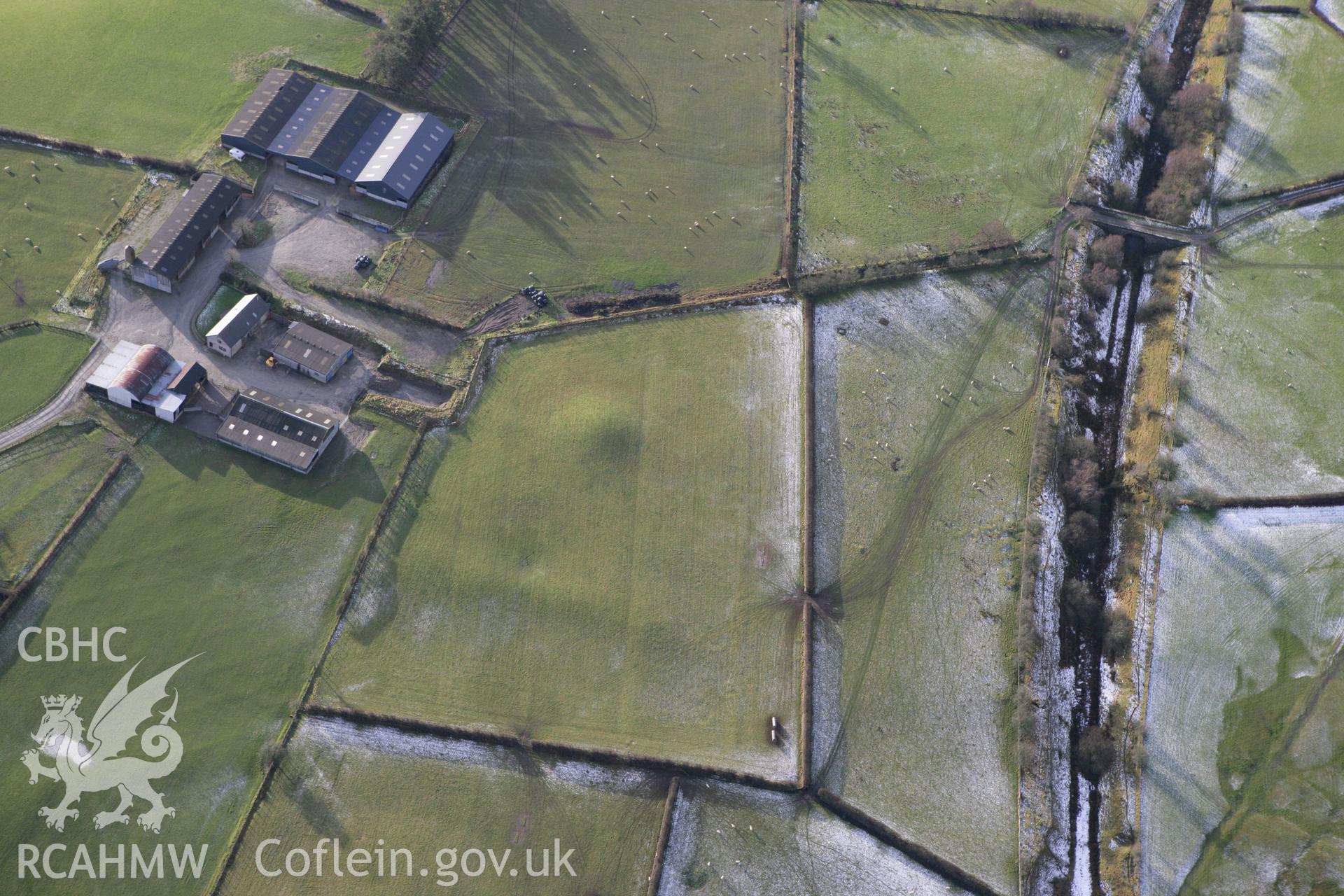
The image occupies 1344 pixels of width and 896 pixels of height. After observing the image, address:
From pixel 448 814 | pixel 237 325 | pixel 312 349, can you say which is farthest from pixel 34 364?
pixel 448 814

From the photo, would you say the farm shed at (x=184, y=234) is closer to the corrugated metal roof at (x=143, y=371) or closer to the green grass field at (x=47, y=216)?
the green grass field at (x=47, y=216)

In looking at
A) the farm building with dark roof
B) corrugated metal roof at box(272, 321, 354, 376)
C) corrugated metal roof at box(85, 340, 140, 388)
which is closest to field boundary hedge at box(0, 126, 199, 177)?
the farm building with dark roof

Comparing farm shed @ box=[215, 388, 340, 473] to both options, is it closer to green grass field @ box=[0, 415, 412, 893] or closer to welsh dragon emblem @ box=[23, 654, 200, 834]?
green grass field @ box=[0, 415, 412, 893]

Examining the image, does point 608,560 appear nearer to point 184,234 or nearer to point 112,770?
point 112,770

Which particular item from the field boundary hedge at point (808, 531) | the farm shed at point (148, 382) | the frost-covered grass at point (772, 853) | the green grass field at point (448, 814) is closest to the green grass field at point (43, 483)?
the farm shed at point (148, 382)

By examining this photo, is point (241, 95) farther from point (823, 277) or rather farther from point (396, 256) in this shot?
point (823, 277)

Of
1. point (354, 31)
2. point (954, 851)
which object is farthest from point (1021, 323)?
point (354, 31)

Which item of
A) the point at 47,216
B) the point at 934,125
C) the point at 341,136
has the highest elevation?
the point at 934,125
